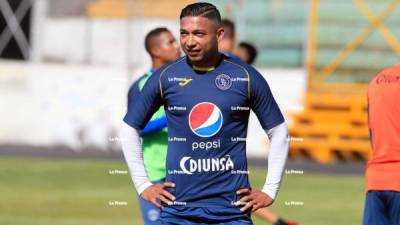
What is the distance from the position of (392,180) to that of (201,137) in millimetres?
2014

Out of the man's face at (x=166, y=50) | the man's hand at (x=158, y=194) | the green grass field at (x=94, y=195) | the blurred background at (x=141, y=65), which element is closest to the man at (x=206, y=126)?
the man's hand at (x=158, y=194)

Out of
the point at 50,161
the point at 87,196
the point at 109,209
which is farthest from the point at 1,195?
the point at 50,161

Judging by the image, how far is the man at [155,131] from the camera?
1060 cm

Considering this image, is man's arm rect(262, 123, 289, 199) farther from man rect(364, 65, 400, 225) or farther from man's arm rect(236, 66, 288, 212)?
man rect(364, 65, 400, 225)

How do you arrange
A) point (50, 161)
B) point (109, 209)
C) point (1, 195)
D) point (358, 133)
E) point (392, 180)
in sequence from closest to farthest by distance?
point (392, 180)
point (109, 209)
point (1, 195)
point (50, 161)
point (358, 133)

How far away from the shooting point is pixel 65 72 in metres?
30.8

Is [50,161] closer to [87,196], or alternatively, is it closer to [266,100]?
[87,196]

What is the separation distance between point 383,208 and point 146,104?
231cm

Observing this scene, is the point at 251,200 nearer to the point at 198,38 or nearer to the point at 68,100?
the point at 198,38

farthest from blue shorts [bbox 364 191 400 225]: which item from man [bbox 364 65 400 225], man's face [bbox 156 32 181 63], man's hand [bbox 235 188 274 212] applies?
man's face [bbox 156 32 181 63]

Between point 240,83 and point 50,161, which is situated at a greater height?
point 240,83

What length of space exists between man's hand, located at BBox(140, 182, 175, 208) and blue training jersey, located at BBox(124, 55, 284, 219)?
0.15ft

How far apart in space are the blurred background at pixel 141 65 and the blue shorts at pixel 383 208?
18528mm

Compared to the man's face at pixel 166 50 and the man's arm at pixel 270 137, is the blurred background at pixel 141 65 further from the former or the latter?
the man's arm at pixel 270 137
